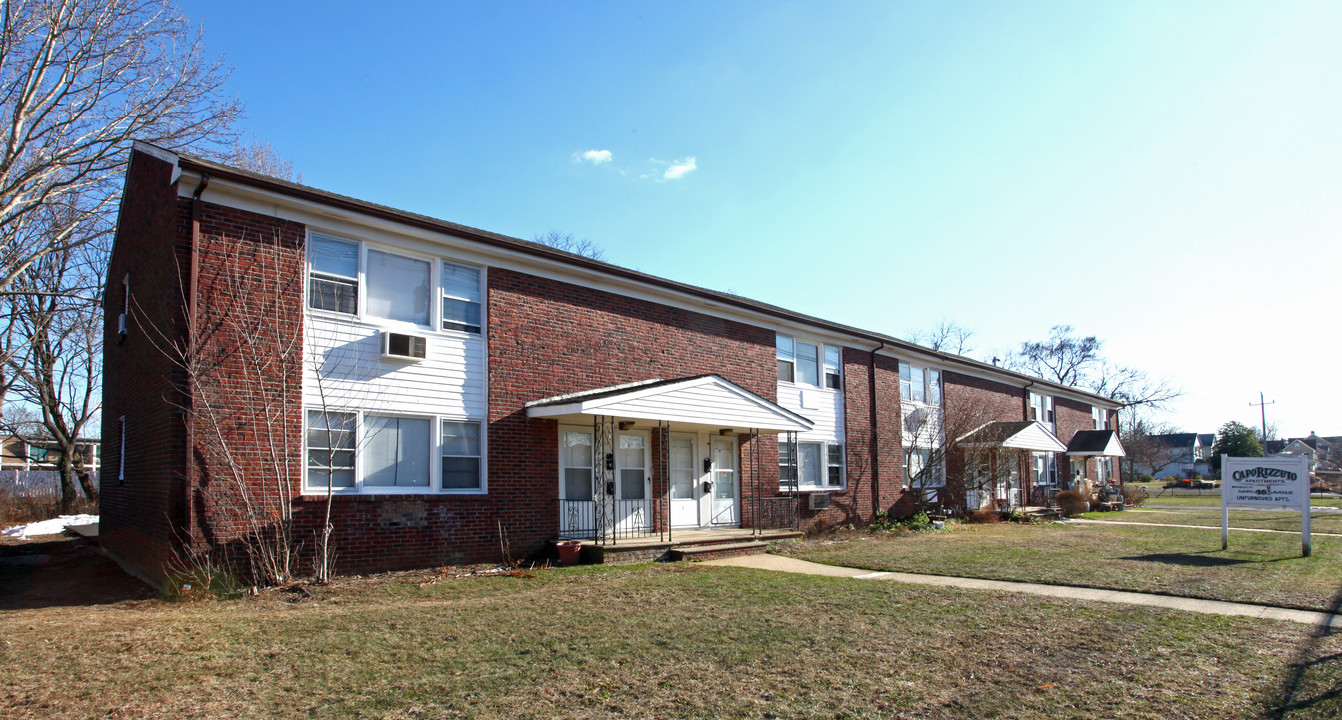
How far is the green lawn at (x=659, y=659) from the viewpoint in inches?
209

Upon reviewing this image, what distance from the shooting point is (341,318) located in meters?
11.3

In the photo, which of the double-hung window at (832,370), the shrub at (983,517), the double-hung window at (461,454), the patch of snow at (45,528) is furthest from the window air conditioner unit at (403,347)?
the shrub at (983,517)

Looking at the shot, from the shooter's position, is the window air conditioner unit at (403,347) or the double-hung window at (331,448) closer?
the double-hung window at (331,448)

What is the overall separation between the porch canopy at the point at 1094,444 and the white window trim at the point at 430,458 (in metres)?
28.8

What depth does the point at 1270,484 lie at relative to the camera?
13906mm

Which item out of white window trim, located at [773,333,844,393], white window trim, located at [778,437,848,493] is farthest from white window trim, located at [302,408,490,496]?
white window trim, located at [773,333,844,393]

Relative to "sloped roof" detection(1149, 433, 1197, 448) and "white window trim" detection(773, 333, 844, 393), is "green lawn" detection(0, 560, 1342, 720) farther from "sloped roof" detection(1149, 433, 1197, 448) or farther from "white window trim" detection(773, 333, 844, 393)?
"sloped roof" detection(1149, 433, 1197, 448)

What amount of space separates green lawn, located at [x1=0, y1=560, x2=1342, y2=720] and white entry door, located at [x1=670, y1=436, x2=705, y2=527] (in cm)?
664

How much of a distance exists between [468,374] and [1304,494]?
46.2ft

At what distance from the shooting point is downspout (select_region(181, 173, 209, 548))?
9.75 m

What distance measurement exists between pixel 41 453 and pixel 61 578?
4409cm

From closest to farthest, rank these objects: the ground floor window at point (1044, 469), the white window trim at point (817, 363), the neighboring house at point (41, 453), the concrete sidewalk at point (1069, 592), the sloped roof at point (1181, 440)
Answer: the concrete sidewalk at point (1069, 592)
the white window trim at point (817, 363)
the neighboring house at point (41, 453)
the ground floor window at point (1044, 469)
the sloped roof at point (1181, 440)

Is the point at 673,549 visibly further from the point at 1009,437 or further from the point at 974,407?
the point at 1009,437

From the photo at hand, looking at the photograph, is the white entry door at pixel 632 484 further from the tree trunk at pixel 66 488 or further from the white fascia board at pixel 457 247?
the tree trunk at pixel 66 488
